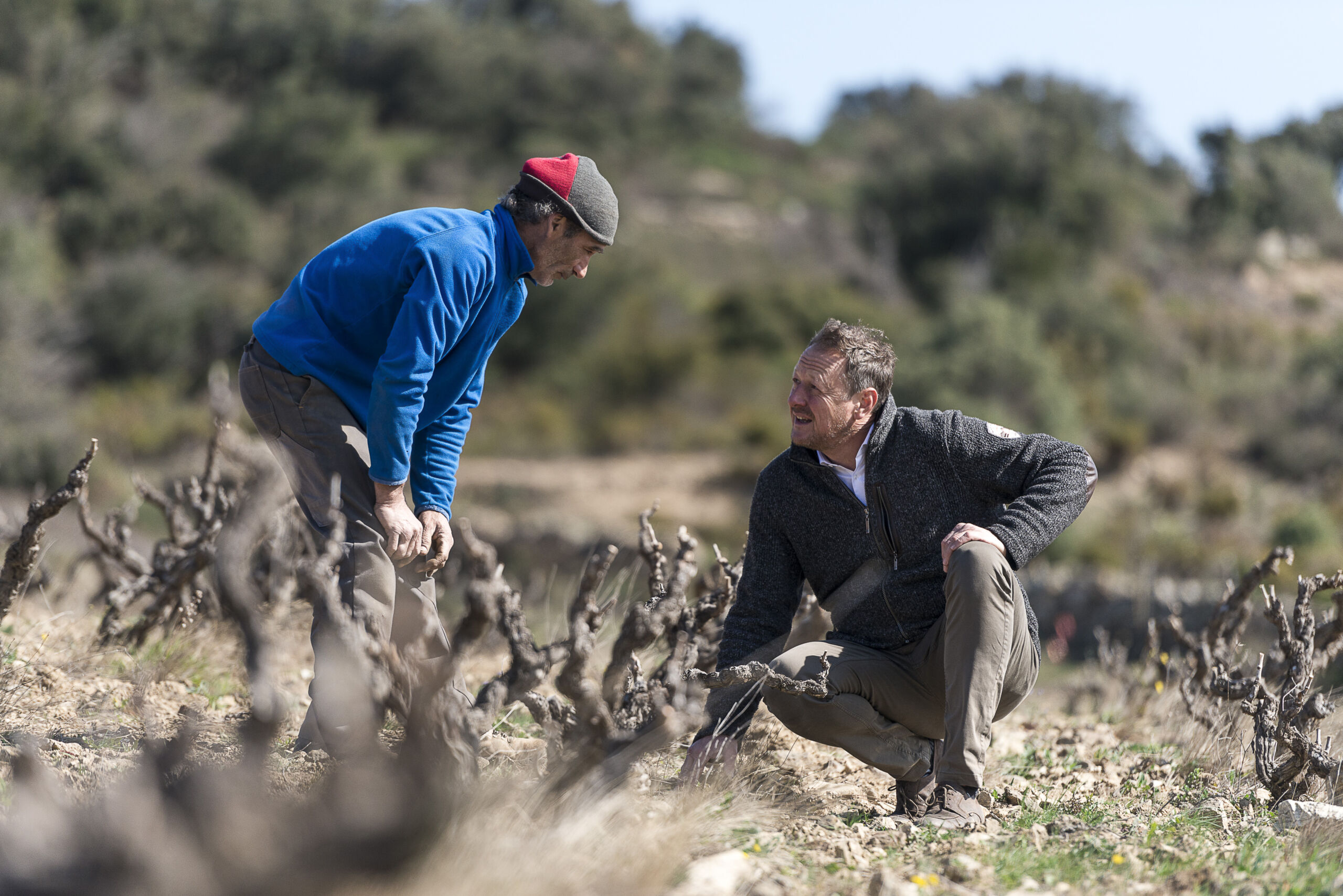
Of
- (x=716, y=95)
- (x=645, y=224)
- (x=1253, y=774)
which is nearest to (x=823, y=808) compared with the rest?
(x=1253, y=774)

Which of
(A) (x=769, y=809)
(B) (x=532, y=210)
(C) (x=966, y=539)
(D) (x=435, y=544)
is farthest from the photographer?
(D) (x=435, y=544)

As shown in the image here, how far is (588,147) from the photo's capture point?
34500mm

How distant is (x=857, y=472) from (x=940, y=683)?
0.60m

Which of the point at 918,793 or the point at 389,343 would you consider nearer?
the point at 389,343

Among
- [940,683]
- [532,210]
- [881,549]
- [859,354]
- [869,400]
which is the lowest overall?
[940,683]

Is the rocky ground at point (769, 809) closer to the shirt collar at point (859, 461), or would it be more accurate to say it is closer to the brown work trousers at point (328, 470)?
the brown work trousers at point (328, 470)

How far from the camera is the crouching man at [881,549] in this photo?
306 cm

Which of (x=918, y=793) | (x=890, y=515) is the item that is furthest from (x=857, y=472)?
(x=918, y=793)

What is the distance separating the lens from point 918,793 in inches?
123

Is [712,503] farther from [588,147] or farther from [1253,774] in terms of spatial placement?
→ [588,147]

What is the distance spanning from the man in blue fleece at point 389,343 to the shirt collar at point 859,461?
0.85 metres

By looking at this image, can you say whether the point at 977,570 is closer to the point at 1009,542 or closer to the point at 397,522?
the point at 1009,542

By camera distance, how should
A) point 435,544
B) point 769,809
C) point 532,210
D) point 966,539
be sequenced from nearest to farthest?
point 769,809
point 966,539
point 532,210
point 435,544

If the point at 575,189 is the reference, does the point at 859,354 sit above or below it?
below
